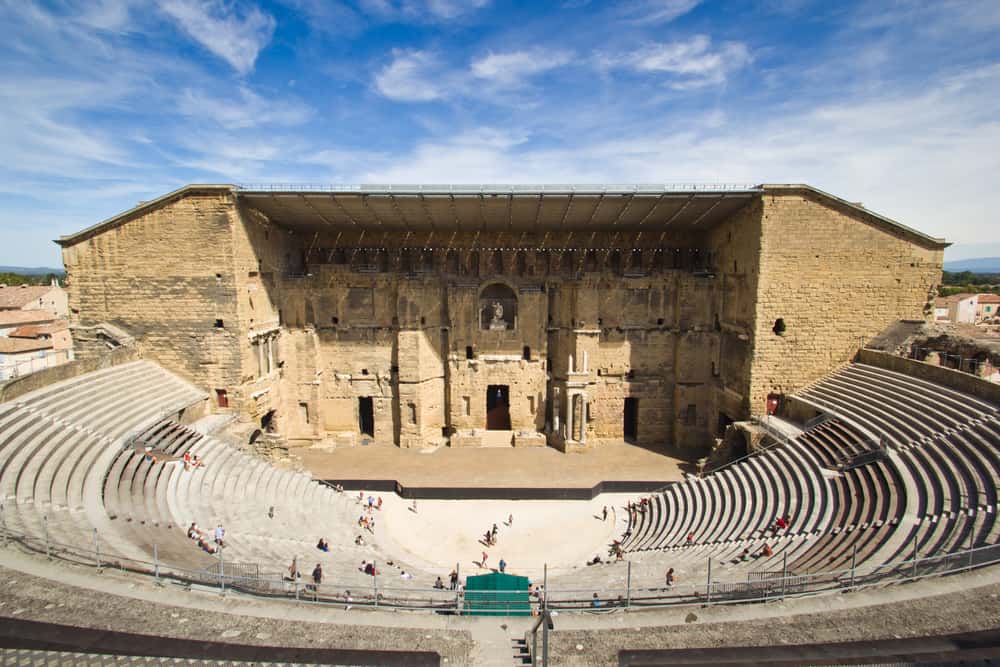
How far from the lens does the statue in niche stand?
27.3 meters

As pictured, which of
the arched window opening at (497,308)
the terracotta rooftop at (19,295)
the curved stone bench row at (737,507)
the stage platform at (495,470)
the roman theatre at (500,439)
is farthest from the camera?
the terracotta rooftop at (19,295)

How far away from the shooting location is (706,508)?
61.7ft

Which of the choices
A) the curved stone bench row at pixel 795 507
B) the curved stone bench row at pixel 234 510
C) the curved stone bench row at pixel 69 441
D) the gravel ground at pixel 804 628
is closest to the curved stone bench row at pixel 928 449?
the curved stone bench row at pixel 795 507

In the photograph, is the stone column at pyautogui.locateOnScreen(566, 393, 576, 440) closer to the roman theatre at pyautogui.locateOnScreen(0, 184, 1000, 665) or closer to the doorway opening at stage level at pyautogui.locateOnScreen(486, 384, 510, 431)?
the roman theatre at pyautogui.locateOnScreen(0, 184, 1000, 665)

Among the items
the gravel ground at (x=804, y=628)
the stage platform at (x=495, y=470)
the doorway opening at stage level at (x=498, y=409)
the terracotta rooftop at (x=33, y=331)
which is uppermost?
the terracotta rooftop at (x=33, y=331)

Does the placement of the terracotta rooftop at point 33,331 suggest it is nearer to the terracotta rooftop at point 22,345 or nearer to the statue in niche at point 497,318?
the terracotta rooftop at point 22,345

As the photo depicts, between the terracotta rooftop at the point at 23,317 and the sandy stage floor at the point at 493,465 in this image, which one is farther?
the terracotta rooftop at the point at 23,317

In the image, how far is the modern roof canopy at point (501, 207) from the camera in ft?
69.1

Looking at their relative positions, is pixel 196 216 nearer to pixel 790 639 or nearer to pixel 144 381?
pixel 144 381

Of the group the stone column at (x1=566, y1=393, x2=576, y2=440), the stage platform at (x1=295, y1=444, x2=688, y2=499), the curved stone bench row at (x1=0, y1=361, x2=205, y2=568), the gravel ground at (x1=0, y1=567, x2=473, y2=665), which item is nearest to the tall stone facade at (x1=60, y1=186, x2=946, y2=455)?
the stone column at (x1=566, y1=393, x2=576, y2=440)

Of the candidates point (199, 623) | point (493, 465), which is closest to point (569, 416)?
point (493, 465)

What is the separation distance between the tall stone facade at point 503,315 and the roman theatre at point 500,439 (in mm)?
150

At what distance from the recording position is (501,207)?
2380 centimetres

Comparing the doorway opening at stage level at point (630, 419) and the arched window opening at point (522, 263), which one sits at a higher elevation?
the arched window opening at point (522, 263)
